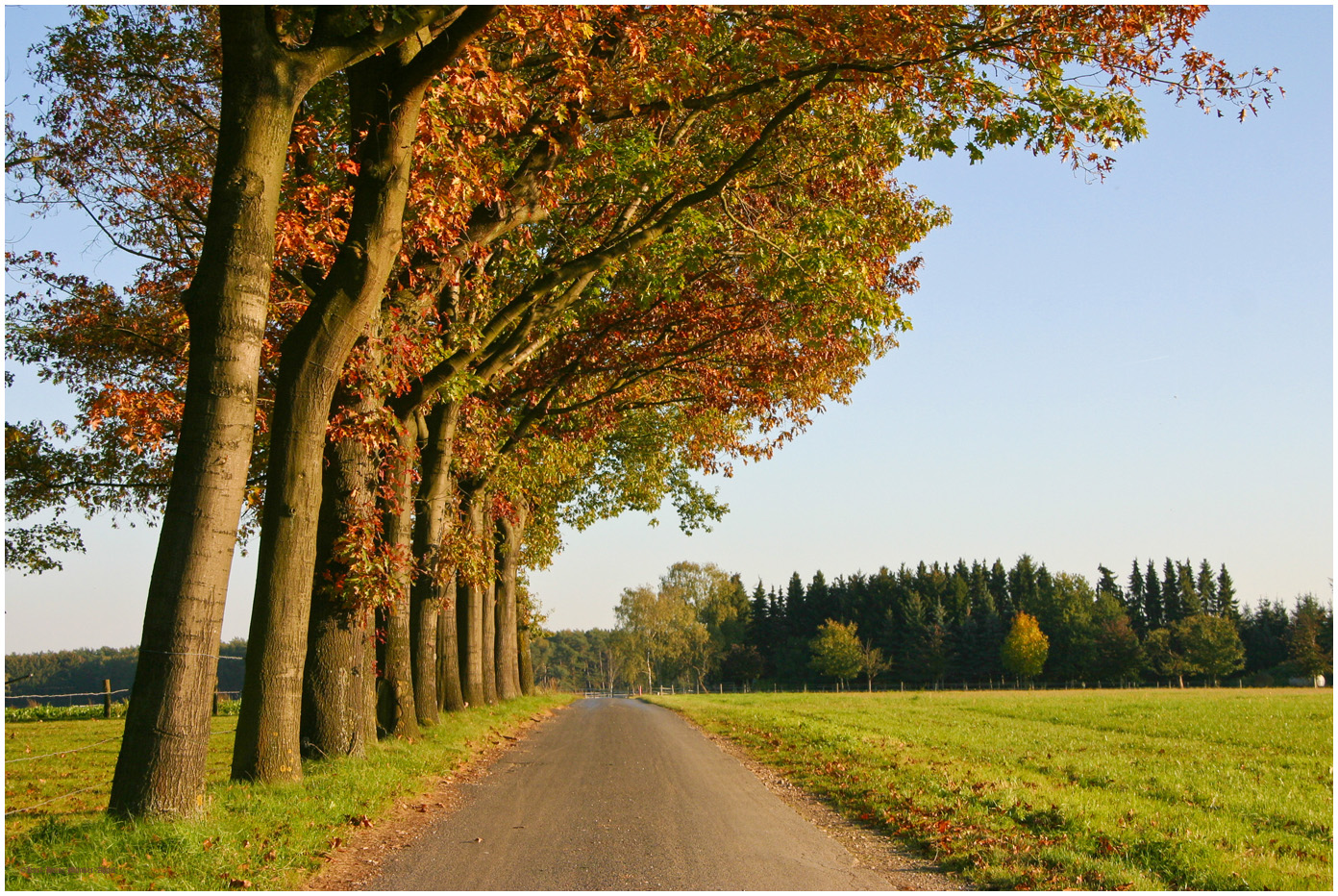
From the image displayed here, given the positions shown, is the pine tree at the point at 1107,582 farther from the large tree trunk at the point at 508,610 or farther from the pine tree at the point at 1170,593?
the large tree trunk at the point at 508,610

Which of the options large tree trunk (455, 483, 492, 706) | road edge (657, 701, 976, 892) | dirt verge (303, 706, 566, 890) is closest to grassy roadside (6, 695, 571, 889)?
dirt verge (303, 706, 566, 890)

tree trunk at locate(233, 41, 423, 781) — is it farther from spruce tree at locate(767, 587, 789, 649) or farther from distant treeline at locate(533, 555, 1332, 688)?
spruce tree at locate(767, 587, 789, 649)

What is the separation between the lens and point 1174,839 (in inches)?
299

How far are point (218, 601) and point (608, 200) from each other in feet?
30.0

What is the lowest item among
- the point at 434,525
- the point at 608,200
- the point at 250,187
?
the point at 434,525

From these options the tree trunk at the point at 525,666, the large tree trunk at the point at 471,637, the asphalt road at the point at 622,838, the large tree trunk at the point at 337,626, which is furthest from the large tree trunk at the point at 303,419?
the tree trunk at the point at 525,666

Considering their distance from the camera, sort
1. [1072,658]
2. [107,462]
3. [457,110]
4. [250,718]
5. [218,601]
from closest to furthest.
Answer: [218,601] → [250,718] → [457,110] → [107,462] → [1072,658]

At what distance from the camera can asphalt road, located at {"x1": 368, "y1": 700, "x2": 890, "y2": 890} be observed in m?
6.51

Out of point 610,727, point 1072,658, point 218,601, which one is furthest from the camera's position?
point 1072,658

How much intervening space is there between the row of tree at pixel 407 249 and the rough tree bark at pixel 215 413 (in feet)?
0.08

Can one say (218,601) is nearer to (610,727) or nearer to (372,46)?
(372,46)

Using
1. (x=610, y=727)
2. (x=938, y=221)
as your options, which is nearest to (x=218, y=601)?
(x=938, y=221)

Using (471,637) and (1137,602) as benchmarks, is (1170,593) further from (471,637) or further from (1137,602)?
(471,637)

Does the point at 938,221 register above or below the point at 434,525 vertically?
above
